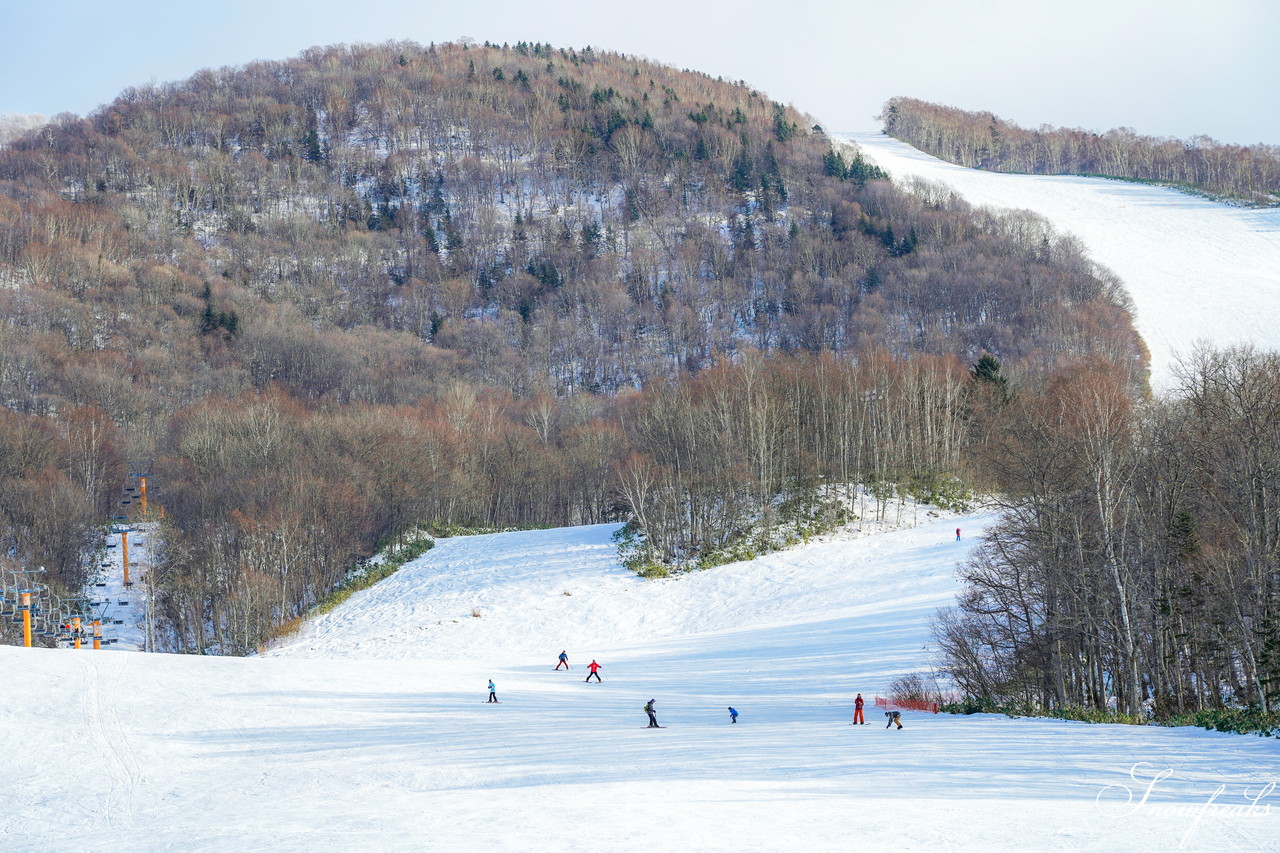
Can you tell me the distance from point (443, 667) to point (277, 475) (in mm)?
29923

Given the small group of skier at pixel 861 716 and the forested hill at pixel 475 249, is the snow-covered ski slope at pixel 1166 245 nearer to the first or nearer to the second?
the forested hill at pixel 475 249

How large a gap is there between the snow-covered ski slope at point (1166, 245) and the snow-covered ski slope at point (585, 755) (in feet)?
200

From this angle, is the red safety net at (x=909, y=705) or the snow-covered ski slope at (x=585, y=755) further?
the red safety net at (x=909, y=705)

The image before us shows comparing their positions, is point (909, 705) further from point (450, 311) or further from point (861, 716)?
point (450, 311)

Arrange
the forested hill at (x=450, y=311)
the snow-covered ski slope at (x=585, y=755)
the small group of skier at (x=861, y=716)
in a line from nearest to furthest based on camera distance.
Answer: the snow-covered ski slope at (x=585, y=755) → the small group of skier at (x=861, y=716) → the forested hill at (x=450, y=311)

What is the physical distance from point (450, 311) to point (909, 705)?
11772 centimetres

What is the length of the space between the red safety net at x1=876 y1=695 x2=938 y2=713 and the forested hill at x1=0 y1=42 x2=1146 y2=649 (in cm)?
2455

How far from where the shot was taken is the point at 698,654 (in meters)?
32.7

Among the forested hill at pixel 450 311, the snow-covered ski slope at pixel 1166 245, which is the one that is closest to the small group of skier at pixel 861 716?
the forested hill at pixel 450 311

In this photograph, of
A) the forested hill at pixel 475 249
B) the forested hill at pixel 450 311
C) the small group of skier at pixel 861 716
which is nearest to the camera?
the small group of skier at pixel 861 716

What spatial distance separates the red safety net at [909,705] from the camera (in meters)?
23.0

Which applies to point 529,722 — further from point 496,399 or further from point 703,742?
point 496,399

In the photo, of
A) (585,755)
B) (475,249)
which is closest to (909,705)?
(585,755)

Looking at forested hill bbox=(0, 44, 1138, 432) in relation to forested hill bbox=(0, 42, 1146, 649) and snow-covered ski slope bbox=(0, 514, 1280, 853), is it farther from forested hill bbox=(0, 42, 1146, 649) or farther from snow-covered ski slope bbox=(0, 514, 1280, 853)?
snow-covered ski slope bbox=(0, 514, 1280, 853)
